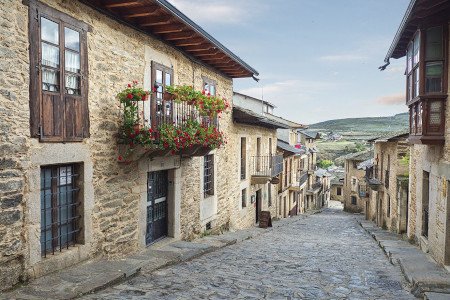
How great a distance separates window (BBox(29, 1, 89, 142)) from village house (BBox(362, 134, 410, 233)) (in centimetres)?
1275

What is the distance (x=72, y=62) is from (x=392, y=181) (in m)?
16.0

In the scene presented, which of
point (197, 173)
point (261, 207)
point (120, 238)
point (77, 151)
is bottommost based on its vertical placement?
point (261, 207)

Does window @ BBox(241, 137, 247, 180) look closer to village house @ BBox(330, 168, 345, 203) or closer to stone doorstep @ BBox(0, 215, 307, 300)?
stone doorstep @ BBox(0, 215, 307, 300)

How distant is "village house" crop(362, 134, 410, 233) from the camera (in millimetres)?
15266

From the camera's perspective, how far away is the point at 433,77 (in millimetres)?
8531

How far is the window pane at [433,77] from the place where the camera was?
8.45 m

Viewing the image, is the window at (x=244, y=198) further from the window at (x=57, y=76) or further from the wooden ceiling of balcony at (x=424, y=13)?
the window at (x=57, y=76)

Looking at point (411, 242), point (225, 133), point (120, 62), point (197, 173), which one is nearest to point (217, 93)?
point (225, 133)

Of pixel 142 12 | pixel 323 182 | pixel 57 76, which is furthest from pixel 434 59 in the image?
pixel 323 182

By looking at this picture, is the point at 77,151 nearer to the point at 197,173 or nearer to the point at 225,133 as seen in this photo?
the point at 197,173

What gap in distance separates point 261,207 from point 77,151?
14170mm

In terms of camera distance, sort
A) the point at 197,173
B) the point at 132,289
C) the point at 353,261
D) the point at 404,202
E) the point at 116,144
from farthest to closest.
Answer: the point at 404,202, the point at 197,173, the point at 353,261, the point at 116,144, the point at 132,289

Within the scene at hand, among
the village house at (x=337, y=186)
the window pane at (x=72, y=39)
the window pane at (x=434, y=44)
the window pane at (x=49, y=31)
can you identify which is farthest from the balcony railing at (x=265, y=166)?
the village house at (x=337, y=186)

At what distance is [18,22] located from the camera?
17.6ft
